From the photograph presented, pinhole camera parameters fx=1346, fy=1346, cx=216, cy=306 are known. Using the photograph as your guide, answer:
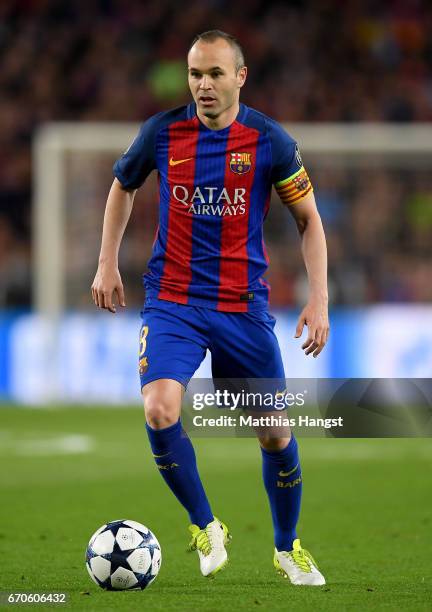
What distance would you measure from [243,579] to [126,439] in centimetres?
680

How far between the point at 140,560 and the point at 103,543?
0.51 feet

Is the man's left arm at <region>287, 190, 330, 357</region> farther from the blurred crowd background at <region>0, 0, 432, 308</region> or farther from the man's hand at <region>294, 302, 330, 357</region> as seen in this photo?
the blurred crowd background at <region>0, 0, 432, 308</region>

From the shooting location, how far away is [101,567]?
5164mm

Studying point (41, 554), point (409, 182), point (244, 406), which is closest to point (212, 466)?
point (41, 554)

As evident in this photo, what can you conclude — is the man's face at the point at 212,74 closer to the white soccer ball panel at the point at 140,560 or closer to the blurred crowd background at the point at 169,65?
the white soccer ball panel at the point at 140,560

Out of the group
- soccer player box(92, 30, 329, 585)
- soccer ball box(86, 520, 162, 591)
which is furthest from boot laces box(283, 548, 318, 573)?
soccer ball box(86, 520, 162, 591)

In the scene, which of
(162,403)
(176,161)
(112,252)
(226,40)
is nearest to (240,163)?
(176,161)

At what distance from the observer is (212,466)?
35.3ft

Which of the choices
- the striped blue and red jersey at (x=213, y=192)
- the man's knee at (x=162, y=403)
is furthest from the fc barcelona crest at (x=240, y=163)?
the man's knee at (x=162, y=403)

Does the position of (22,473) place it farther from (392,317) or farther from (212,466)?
(392,317)

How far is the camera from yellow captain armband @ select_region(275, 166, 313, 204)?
17.7ft

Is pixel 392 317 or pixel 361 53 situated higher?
pixel 361 53

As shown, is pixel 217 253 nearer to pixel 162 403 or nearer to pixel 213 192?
pixel 213 192

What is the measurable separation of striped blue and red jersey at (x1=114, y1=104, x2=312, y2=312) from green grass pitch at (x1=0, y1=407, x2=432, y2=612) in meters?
1.20
